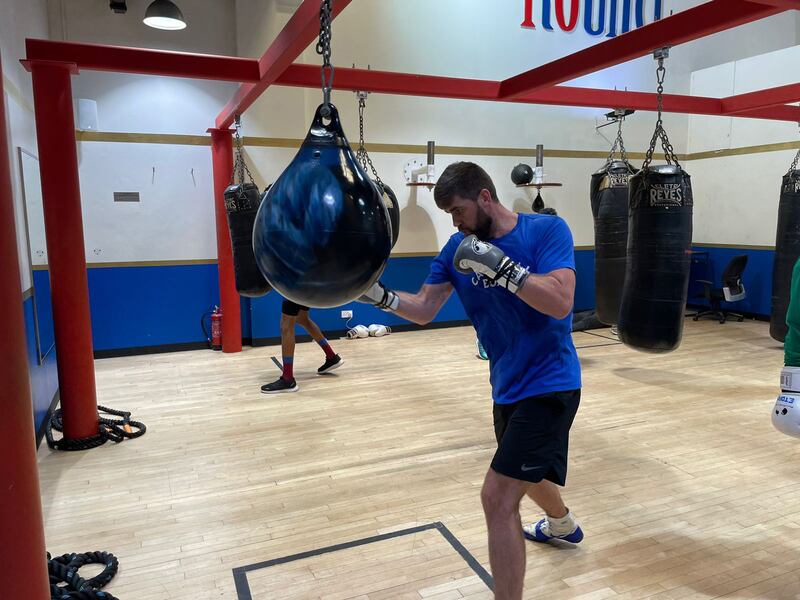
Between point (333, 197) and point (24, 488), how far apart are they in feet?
3.57

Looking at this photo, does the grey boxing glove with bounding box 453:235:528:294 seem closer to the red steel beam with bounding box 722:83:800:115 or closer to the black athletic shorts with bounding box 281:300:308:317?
the black athletic shorts with bounding box 281:300:308:317

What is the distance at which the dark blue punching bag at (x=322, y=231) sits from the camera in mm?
1327

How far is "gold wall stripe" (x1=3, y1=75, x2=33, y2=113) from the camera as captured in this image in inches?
147

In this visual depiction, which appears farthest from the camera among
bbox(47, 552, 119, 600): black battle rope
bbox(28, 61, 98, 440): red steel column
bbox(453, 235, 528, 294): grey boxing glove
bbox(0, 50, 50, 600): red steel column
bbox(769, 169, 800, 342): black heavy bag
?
bbox(769, 169, 800, 342): black heavy bag

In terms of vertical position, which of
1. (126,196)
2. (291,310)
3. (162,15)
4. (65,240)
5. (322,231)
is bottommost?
(291,310)

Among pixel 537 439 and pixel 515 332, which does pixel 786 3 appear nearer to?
pixel 515 332

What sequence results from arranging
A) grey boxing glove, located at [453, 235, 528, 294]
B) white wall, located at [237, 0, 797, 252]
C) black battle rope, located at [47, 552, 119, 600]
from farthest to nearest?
white wall, located at [237, 0, 797, 252]
black battle rope, located at [47, 552, 119, 600]
grey boxing glove, located at [453, 235, 528, 294]

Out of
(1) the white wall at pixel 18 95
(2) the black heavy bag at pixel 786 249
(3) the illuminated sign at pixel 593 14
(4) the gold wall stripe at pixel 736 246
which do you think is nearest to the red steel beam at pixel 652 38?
(2) the black heavy bag at pixel 786 249

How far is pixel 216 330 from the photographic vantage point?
645 centimetres

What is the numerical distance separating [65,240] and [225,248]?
254 cm

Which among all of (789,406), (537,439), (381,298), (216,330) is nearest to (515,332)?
(537,439)

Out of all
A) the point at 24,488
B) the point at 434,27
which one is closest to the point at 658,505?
the point at 24,488

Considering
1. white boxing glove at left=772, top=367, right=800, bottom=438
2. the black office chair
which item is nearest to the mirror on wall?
white boxing glove at left=772, top=367, right=800, bottom=438

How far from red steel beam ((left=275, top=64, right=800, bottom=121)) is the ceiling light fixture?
6.99 feet
